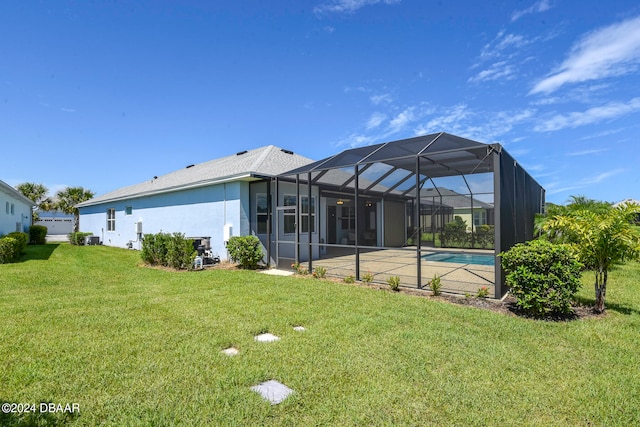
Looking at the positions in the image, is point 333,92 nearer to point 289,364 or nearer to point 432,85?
point 432,85

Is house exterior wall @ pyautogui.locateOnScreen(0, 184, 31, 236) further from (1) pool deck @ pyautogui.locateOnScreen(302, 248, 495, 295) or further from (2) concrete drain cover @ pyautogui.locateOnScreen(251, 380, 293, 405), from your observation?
(2) concrete drain cover @ pyautogui.locateOnScreen(251, 380, 293, 405)

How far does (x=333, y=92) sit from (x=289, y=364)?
1029 centimetres

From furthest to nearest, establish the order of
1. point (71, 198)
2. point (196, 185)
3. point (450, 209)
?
point (71, 198)
point (450, 209)
point (196, 185)

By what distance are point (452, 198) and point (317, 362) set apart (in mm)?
16059

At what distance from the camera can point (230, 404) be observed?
2457 millimetres

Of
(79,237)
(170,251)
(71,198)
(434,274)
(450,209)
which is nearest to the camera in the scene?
(434,274)

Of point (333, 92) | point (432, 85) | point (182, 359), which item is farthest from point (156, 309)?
point (432, 85)

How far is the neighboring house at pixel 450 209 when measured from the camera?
1648 cm

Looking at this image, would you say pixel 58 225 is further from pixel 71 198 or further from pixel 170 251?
pixel 170 251

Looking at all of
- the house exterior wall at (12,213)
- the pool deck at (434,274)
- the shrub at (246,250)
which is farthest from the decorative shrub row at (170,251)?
the house exterior wall at (12,213)

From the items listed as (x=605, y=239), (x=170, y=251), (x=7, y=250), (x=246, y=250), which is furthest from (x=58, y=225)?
(x=605, y=239)

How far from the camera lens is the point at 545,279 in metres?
4.83

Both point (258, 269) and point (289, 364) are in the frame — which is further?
point (258, 269)

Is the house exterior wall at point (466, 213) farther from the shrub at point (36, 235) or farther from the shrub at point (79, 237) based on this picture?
the shrub at point (36, 235)
